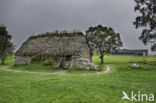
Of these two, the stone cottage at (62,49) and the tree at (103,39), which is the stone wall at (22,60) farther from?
the tree at (103,39)

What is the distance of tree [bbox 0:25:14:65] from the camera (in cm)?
3149

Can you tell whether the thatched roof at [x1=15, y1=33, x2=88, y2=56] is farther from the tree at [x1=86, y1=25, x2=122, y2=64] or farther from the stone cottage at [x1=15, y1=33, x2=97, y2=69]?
the tree at [x1=86, y1=25, x2=122, y2=64]

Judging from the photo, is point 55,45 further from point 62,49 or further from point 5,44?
point 5,44

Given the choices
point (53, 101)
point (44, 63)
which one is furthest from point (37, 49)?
point (53, 101)

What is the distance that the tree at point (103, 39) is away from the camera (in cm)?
3284

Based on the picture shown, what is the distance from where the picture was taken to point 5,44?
32094 mm

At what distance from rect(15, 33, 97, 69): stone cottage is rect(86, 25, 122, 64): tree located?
503 inches

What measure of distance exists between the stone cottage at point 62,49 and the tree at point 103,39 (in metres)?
12.8

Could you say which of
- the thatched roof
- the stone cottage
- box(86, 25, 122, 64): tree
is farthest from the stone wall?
box(86, 25, 122, 64): tree

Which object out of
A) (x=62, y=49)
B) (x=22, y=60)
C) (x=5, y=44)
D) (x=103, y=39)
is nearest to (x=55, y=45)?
(x=62, y=49)

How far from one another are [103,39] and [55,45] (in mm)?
17120

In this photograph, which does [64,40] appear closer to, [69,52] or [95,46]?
[69,52]

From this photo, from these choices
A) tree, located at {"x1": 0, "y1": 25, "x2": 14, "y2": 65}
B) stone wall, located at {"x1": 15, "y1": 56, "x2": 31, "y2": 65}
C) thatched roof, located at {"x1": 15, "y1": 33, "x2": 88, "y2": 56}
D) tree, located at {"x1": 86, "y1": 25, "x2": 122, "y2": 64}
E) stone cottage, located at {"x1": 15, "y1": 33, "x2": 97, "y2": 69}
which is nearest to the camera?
stone cottage, located at {"x1": 15, "y1": 33, "x2": 97, "y2": 69}

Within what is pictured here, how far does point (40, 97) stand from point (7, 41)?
1276 inches
